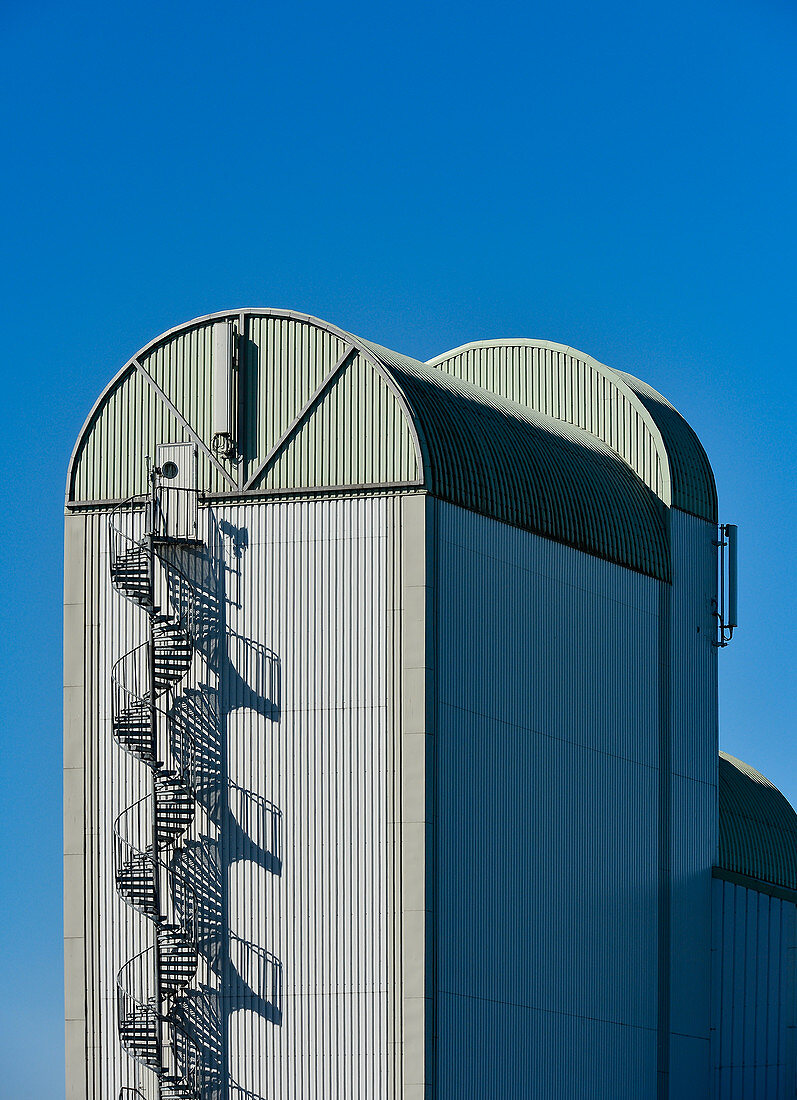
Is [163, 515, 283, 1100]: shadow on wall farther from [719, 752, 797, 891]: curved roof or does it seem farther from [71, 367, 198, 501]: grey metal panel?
[719, 752, 797, 891]: curved roof

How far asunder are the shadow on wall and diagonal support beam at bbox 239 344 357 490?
1971 millimetres

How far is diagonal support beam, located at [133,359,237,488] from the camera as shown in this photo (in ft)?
235

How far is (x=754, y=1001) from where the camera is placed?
8438cm

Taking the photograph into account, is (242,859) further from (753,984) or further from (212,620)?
(753,984)

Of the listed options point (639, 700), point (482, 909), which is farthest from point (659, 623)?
point (482, 909)

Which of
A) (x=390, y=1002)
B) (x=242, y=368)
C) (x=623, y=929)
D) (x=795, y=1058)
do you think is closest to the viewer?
(x=390, y=1002)

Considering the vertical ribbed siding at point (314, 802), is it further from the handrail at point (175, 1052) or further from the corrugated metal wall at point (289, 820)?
the handrail at point (175, 1052)

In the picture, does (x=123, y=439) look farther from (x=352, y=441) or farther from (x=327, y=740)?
(x=327, y=740)

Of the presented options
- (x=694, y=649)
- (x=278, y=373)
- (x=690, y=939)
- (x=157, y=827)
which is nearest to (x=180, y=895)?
(x=157, y=827)

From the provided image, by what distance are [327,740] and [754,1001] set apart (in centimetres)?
2376

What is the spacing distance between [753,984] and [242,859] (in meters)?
23.9

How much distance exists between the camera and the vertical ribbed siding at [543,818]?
6950 centimetres

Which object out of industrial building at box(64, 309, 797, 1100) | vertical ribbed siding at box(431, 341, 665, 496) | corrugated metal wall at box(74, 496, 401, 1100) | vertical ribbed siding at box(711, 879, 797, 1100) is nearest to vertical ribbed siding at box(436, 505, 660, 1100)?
industrial building at box(64, 309, 797, 1100)

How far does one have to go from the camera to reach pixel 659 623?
272 ft
